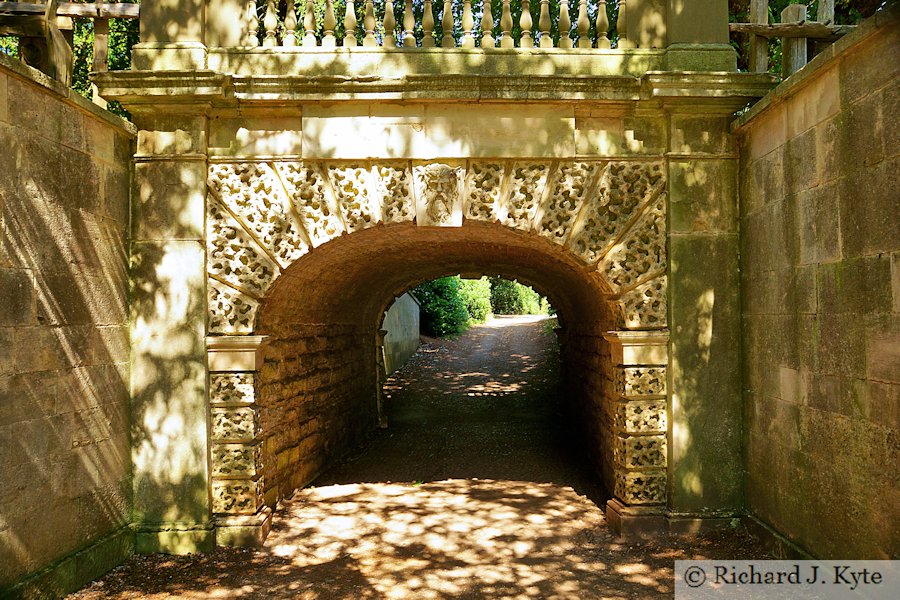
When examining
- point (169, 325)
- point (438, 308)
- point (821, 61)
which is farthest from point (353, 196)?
point (438, 308)

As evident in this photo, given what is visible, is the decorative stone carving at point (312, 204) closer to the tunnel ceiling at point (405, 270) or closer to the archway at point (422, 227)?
the archway at point (422, 227)

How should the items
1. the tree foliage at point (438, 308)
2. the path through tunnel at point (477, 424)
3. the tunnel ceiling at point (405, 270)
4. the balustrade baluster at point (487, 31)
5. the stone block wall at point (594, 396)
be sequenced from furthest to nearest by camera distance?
1. the tree foliage at point (438, 308)
2. the path through tunnel at point (477, 424)
3. the stone block wall at point (594, 396)
4. the tunnel ceiling at point (405, 270)
5. the balustrade baluster at point (487, 31)

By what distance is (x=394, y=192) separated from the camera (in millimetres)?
4973

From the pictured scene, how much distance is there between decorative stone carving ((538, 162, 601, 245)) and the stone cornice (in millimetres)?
554

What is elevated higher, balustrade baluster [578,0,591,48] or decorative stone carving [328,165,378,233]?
balustrade baluster [578,0,591,48]

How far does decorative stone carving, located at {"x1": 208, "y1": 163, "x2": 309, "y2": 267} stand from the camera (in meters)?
4.94

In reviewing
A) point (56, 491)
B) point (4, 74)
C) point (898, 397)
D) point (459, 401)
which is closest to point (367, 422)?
point (459, 401)

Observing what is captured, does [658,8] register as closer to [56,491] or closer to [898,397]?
[898,397]

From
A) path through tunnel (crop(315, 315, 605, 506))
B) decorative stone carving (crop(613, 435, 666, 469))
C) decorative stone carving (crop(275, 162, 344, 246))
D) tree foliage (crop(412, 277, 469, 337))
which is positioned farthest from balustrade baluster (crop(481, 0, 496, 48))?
tree foliage (crop(412, 277, 469, 337))

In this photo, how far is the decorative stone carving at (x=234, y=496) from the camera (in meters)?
4.93

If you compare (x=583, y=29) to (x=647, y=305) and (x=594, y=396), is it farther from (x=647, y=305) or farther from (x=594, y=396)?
(x=594, y=396)

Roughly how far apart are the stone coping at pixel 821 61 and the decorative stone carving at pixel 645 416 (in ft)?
7.48

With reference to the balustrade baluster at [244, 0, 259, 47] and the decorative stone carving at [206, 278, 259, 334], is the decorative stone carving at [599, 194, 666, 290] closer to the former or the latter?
the decorative stone carving at [206, 278, 259, 334]

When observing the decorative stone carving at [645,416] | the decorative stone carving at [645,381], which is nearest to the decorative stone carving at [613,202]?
the decorative stone carving at [645,381]
